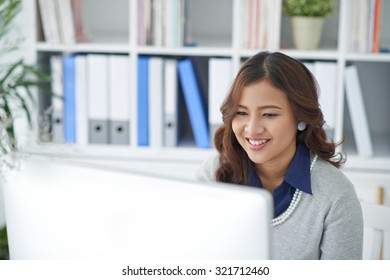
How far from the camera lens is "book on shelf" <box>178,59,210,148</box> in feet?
8.91

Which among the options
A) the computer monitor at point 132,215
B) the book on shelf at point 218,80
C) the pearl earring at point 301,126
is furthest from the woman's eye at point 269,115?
the book on shelf at point 218,80

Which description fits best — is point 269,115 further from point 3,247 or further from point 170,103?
point 170,103

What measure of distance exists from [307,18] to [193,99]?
59 cm

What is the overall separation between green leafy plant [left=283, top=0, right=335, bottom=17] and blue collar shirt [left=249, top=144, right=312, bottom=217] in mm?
1324

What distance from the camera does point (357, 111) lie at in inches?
105

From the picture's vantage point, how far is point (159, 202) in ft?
2.68

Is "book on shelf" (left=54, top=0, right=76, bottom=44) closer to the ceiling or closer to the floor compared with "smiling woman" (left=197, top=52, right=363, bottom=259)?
closer to the ceiling

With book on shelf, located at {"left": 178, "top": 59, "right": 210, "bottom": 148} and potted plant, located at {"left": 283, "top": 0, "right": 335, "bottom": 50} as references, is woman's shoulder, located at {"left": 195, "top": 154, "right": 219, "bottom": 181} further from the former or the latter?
potted plant, located at {"left": 283, "top": 0, "right": 335, "bottom": 50}

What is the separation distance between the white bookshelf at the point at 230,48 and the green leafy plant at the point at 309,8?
0.26ft

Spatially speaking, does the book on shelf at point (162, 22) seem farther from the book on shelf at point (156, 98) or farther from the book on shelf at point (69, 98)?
the book on shelf at point (69, 98)

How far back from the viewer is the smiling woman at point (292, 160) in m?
1.36

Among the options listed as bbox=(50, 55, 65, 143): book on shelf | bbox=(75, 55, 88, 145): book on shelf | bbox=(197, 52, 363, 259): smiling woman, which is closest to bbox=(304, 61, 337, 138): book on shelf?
bbox=(75, 55, 88, 145): book on shelf

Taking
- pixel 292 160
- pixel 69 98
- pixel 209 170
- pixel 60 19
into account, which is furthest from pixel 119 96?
pixel 292 160

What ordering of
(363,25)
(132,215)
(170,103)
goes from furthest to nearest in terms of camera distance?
1. (170,103)
2. (363,25)
3. (132,215)
